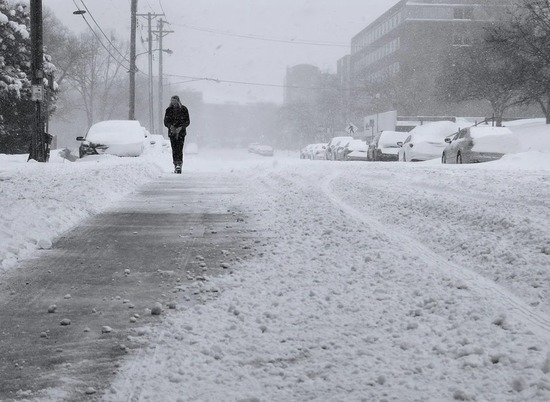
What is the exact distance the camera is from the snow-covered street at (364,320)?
2896 millimetres

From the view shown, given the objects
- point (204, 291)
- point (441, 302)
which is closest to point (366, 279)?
point (441, 302)

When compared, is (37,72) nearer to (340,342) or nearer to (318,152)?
(340,342)

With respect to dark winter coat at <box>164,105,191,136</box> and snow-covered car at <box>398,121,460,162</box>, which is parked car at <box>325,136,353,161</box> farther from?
dark winter coat at <box>164,105,191,136</box>

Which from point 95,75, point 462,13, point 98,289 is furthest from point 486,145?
point 462,13

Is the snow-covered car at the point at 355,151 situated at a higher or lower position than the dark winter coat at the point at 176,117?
lower

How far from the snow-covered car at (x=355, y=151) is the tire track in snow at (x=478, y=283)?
28.8 metres

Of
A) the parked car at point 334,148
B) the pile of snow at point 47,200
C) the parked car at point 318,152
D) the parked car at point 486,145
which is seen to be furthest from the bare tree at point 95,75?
the pile of snow at point 47,200

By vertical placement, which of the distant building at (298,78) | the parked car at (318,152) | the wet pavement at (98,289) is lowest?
the parked car at (318,152)

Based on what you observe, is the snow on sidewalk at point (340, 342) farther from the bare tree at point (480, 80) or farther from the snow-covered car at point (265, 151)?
the snow-covered car at point (265, 151)

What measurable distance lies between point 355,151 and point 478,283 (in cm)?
3261

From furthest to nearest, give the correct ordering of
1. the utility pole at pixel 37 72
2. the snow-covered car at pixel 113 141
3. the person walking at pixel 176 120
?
1. the snow-covered car at pixel 113 141
2. the utility pole at pixel 37 72
3. the person walking at pixel 176 120

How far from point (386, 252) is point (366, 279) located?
0.97 m

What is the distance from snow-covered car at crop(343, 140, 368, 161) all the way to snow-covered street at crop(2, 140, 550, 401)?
2876 centimetres

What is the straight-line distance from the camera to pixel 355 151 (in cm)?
3700
